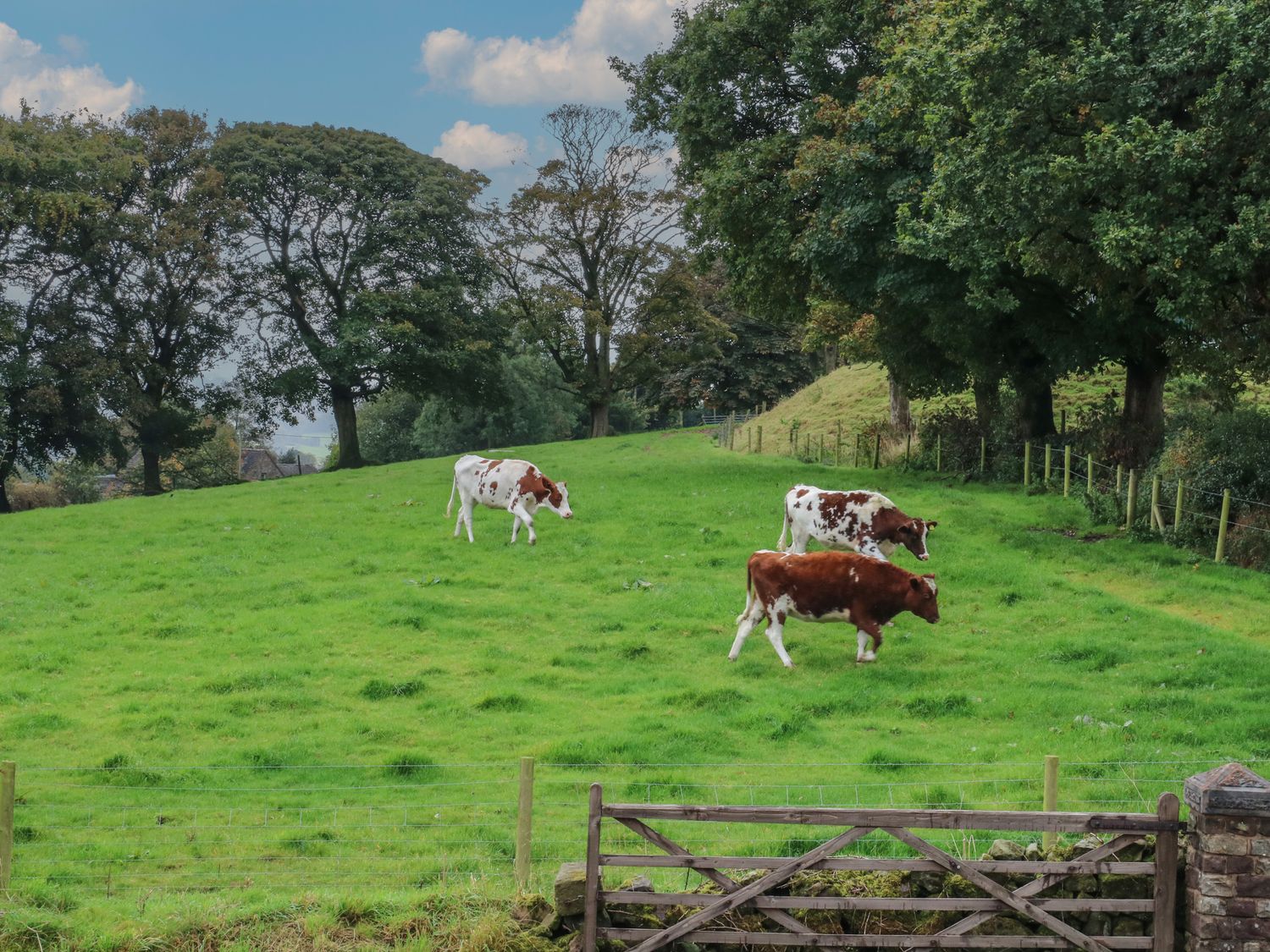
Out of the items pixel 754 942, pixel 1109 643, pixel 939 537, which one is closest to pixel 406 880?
pixel 754 942

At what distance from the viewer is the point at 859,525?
23.2m

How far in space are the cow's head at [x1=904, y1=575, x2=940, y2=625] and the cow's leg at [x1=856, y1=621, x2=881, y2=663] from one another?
0.96 m

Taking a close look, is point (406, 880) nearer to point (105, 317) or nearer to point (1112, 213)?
point (1112, 213)

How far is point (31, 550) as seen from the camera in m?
29.1

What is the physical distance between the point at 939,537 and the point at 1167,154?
9.22 meters

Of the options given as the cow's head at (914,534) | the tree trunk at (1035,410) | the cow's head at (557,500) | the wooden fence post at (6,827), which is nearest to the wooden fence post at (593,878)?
the wooden fence post at (6,827)

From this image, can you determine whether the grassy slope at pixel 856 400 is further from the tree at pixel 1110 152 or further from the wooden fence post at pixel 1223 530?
the wooden fence post at pixel 1223 530

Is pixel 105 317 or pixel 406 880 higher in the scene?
pixel 105 317

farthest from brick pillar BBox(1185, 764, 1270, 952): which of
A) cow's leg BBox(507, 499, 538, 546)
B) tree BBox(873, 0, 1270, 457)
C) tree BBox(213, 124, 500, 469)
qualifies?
tree BBox(213, 124, 500, 469)

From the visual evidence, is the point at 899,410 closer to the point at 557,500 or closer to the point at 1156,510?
the point at 1156,510

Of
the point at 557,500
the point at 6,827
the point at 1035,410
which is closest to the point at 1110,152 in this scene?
the point at 1035,410

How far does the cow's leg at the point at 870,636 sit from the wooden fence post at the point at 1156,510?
10.0 m

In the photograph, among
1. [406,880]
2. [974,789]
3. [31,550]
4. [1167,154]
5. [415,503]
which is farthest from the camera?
[415,503]

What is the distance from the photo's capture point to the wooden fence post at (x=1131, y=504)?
2636 cm
